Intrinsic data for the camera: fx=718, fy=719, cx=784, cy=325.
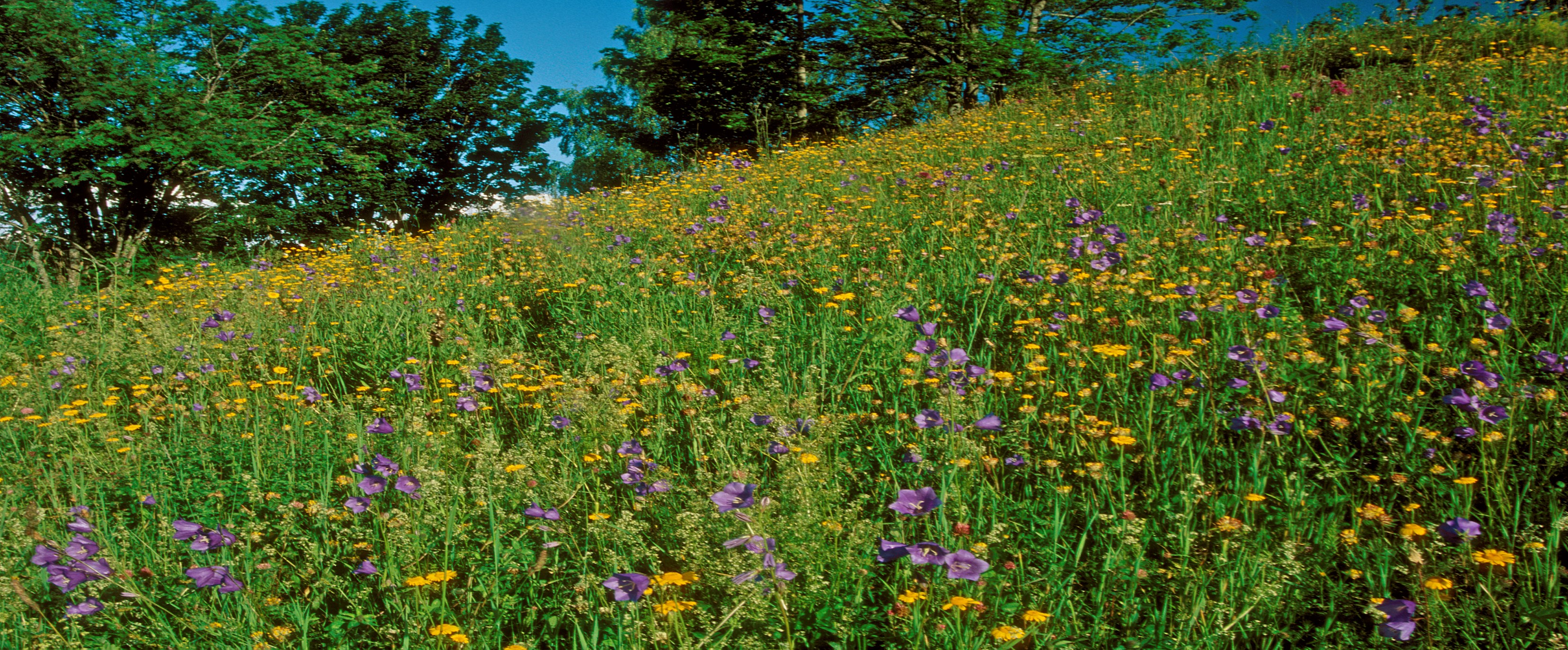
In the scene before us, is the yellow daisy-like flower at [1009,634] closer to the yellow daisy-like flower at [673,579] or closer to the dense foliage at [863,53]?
the yellow daisy-like flower at [673,579]

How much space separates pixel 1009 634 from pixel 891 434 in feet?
3.42

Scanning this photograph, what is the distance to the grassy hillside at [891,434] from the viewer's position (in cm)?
161

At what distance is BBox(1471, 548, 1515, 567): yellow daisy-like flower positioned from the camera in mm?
1427

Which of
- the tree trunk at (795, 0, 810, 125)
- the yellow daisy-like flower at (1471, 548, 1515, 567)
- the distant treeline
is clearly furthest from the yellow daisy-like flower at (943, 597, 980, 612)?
the tree trunk at (795, 0, 810, 125)

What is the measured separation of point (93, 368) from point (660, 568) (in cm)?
402

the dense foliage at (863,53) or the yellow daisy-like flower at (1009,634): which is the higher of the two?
the dense foliage at (863,53)

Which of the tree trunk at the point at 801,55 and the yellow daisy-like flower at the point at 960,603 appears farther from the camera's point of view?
the tree trunk at the point at 801,55

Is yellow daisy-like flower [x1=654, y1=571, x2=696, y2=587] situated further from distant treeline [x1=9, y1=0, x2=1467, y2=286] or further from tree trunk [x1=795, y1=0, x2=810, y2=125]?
tree trunk [x1=795, y1=0, x2=810, y2=125]

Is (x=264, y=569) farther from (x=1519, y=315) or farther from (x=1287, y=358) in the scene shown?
(x=1519, y=315)

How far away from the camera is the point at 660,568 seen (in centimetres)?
182

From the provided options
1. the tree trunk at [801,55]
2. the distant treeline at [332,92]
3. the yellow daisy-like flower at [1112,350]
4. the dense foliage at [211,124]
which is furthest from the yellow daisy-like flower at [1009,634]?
the tree trunk at [801,55]

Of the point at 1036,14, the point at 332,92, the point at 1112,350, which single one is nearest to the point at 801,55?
the point at 1036,14

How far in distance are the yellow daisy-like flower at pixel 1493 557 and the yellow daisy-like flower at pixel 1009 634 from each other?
92 centimetres

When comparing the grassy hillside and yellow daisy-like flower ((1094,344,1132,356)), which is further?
yellow daisy-like flower ((1094,344,1132,356))
